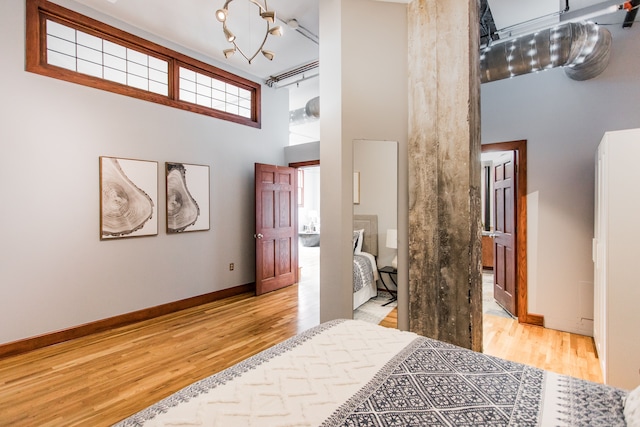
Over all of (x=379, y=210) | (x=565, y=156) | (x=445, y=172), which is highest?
(x=565, y=156)

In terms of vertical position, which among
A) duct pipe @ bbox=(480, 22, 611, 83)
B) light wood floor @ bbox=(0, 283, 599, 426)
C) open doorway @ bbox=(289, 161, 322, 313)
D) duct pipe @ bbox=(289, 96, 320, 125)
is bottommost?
light wood floor @ bbox=(0, 283, 599, 426)

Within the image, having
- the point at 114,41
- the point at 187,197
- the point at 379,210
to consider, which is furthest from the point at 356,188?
the point at 114,41

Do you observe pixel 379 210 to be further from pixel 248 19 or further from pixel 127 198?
pixel 127 198

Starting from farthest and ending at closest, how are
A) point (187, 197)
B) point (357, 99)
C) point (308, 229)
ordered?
point (308, 229)
point (187, 197)
point (357, 99)

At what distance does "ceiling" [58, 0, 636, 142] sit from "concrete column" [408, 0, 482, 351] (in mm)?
1041

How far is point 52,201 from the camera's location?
310 centimetres

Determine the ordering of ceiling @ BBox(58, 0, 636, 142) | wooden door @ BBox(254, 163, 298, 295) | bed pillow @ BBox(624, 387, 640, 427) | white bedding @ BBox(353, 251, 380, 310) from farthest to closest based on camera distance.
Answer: wooden door @ BBox(254, 163, 298, 295) → ceiling @ BBox(58, 0, 636, 142) → white bedding @ BBox(353, 251, 380, 310) → bed pillow @ BBox(624, 387, 640, 427)

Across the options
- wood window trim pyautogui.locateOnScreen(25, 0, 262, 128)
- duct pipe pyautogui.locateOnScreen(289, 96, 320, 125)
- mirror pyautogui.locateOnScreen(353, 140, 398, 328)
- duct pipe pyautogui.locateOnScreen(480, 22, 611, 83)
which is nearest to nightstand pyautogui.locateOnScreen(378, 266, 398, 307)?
mirror pyautogui.locateOnScreen(353, 140, 398, 328)

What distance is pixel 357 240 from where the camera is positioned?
2.69m

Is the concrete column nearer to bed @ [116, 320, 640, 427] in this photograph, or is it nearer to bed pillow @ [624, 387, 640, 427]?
bed @ [116, 320, 640, 427]

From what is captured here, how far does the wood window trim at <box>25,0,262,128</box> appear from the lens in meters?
2.99

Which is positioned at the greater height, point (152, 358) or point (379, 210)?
point (379, 210)

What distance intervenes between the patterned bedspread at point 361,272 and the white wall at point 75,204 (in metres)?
2.65

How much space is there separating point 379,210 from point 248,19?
2.72m
